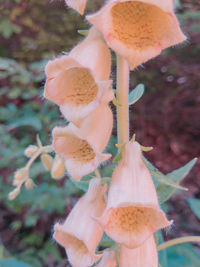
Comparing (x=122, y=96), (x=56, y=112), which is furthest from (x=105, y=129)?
(x=56, y=112)

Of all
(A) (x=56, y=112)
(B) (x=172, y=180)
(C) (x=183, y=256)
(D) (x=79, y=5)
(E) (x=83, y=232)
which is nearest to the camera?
(D) (x=79, y=5)

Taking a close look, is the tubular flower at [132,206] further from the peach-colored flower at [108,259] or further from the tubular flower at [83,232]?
the peach-colored flower at [108,259]

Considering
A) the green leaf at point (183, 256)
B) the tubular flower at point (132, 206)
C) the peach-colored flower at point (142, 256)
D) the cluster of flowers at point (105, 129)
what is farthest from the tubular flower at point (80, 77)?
the green leaf at point (183, 256)

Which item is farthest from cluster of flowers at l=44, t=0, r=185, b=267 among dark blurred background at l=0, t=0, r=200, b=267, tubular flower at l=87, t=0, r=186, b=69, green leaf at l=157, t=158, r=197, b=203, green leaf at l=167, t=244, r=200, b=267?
dark blurred background at l=0, t=0, r=200, b=267

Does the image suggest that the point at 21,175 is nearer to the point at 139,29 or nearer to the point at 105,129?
the point at 105,129

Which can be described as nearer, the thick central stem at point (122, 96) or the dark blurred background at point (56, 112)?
the thick central stem at point (122, 96)

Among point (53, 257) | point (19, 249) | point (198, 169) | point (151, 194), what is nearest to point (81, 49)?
point (151, 194)

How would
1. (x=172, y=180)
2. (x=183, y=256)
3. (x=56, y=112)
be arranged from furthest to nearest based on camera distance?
(x=56, y=112) → (x=183, y=256) → (x=172, y=180)

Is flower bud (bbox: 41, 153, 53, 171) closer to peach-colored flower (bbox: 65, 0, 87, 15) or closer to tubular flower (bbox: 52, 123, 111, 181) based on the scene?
tubular flower (bbox: 52, 123, 111, 181)
